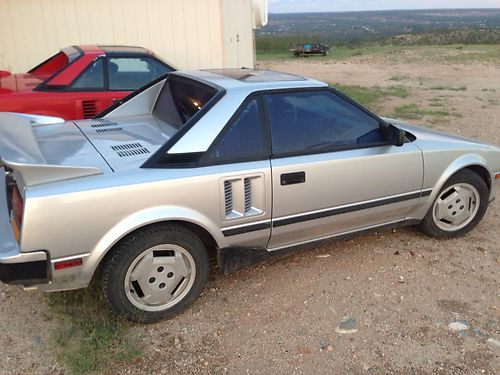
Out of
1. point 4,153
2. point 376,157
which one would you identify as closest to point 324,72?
point 376,157

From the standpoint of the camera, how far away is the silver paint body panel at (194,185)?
250 cm

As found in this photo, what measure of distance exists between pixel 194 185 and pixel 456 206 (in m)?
2.49

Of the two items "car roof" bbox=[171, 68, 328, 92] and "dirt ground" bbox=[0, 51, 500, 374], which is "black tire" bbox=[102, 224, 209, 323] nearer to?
"dirt ground" bbox=[0, 51, 500, 374]

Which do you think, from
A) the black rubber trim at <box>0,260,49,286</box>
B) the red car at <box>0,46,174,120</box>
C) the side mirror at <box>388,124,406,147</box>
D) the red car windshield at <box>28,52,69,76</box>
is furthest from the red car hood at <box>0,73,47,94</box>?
the side mirror at <box>388,124,406,147</box>

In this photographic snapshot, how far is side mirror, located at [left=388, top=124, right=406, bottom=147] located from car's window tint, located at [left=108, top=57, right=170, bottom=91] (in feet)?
12.2

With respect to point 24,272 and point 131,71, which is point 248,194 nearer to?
point 24,272

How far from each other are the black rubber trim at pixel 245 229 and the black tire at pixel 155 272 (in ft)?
0.59

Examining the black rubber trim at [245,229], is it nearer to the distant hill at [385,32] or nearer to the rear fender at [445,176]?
the rear fender at [445,176]

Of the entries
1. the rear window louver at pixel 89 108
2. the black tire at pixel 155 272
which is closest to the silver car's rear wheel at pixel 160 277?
the black tire at pixel 155 272

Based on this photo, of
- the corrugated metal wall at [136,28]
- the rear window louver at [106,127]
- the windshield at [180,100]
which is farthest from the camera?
the corrugated metal wall at [136,28]

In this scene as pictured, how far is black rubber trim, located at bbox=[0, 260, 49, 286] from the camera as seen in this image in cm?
244

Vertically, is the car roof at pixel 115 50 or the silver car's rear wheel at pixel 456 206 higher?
the car roof at pixel 115 50

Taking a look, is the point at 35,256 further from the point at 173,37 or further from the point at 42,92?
the point at 173,37

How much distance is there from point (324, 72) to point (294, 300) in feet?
58.1
